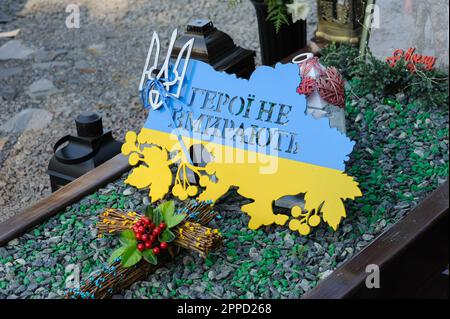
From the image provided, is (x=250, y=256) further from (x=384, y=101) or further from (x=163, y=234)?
(x=384, y=101)

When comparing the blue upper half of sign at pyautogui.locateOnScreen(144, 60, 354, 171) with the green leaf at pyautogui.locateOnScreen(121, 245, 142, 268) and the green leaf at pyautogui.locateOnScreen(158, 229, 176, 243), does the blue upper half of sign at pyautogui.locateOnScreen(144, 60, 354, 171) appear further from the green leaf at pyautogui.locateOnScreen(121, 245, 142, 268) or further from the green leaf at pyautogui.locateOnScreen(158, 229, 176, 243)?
the green leaf at pyautogui.locateOnScreen(121, 245, 142, 268)

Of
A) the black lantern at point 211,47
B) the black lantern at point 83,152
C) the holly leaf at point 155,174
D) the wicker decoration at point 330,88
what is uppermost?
the wicker decoration at point 330,88

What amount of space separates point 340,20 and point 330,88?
1277 millimetres

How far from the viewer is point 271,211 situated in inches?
97.6

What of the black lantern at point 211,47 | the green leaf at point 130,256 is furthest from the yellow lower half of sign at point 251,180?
the black lantern at point 211,47

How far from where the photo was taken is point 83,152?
3023 millimetres

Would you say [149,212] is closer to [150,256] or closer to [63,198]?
[150,256]

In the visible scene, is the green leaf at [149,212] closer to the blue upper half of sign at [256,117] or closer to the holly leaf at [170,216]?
the holly leaf at [170,216]

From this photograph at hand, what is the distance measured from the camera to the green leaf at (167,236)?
2.37 meters

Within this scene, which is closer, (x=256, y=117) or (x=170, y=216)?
(x=170, y=216)

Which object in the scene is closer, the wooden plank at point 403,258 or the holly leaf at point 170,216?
the wooden plank at point 403,258

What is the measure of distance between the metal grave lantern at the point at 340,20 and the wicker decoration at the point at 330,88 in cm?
114

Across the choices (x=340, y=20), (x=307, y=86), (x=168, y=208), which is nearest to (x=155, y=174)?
Answer: (x=168, y=208)

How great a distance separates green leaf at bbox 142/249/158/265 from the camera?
231 centimetres
